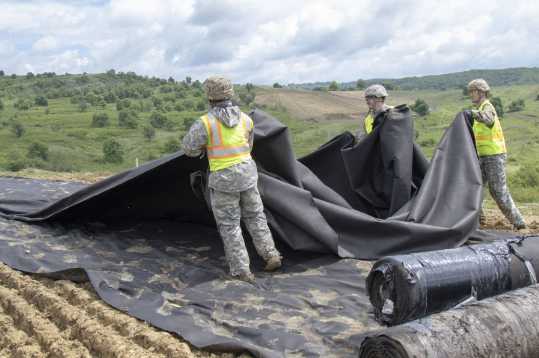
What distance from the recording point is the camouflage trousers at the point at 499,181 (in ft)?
23.4

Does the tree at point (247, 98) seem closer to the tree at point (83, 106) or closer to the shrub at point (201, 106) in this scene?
the shrub at point (201, 106)

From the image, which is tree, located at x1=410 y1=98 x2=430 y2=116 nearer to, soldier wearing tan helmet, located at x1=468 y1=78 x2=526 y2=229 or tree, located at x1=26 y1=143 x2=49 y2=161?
tree, located at x1=26 y1=143 x2=49 y2=161

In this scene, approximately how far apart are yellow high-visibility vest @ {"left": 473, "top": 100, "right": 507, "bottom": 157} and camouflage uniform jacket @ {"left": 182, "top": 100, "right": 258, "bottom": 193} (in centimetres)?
338

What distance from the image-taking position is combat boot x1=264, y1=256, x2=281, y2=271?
5285mm

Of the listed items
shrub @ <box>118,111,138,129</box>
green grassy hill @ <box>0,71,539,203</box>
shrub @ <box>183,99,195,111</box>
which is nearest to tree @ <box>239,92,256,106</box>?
green grassy hill @ <box>0,71,539,203</box>

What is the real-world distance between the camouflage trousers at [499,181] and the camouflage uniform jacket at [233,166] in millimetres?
3506

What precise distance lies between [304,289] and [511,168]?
59.4 ft

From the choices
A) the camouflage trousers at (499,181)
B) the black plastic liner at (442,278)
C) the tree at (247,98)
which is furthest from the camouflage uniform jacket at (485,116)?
the tree at (247,98)

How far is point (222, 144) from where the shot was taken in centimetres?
506

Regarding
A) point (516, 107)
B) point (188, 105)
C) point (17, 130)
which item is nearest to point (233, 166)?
point (17, 130)

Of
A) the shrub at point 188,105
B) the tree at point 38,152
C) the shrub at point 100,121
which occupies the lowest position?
the tree at point 38,152

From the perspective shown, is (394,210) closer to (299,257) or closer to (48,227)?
(299,257)

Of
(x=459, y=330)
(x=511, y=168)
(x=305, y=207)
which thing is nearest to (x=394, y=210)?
(x=305, y=207)

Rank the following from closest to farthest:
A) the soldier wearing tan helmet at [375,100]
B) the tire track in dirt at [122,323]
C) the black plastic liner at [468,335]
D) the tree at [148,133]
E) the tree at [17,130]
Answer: the black plastic liner at [468,335]
the tire track in dirt at [122,323]
the soldier wearing tan helmet at [375,100]
the tree at [17,130]
the tree at [148,133]
